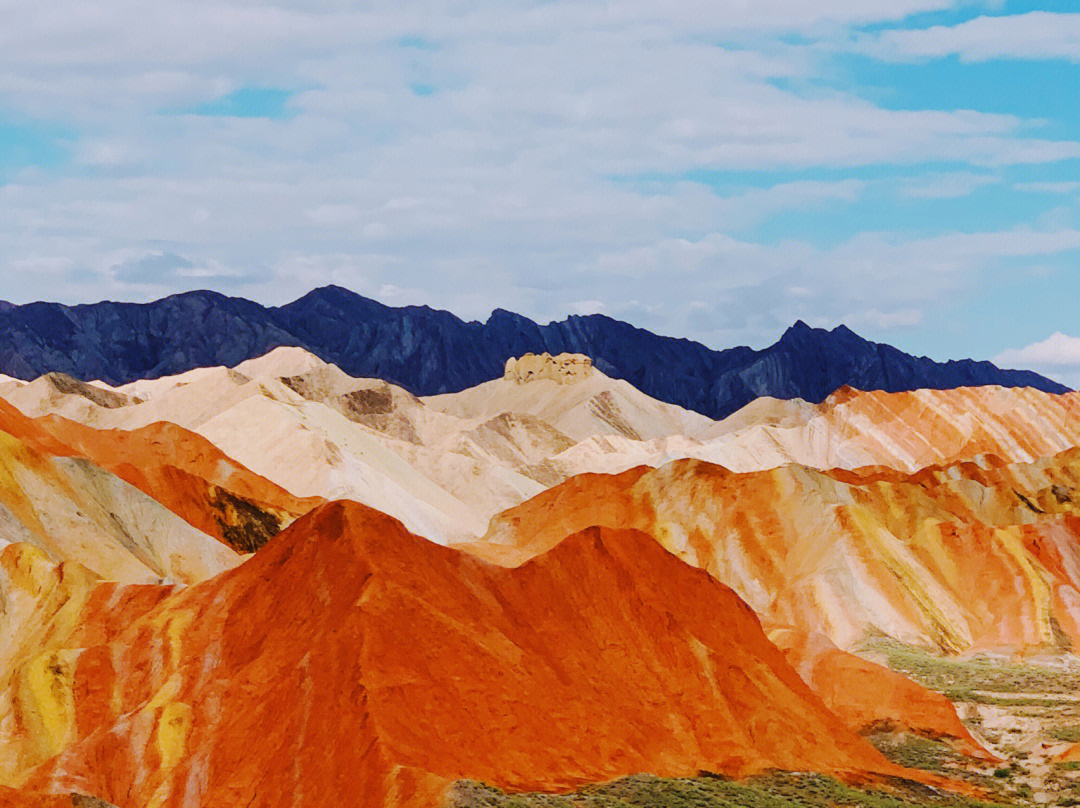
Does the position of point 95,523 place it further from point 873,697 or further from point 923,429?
point 923,429

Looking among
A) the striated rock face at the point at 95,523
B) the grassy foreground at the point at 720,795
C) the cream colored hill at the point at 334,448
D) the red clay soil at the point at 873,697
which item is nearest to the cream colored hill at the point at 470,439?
the cream colored hill at the point at 334,448

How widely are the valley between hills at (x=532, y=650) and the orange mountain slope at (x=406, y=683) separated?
0.35ft

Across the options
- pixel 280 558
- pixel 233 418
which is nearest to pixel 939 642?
pixel 280 558

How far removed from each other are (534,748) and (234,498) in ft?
183

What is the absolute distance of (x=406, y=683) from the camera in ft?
145

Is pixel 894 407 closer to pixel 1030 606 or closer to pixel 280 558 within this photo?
pixel 1030 606

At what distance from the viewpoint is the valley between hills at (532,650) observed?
43500mm

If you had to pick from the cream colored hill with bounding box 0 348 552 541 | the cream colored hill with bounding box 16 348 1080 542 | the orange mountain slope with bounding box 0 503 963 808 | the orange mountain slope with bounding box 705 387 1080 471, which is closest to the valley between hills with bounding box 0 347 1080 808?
the orange mountain slope with bounding box 0 503 963 808

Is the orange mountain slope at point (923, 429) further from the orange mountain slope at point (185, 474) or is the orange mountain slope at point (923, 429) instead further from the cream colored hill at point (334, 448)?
the orange mountain slope at point (185, 474)

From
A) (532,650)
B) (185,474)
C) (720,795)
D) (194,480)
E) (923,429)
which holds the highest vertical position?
(923,429)

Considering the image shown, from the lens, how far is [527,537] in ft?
356

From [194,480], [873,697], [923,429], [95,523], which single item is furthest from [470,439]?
[873,697]

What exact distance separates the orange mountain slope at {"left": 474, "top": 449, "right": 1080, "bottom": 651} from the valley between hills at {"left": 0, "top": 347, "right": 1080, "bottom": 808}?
244 millimetres

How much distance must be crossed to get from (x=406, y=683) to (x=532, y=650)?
8411mm
